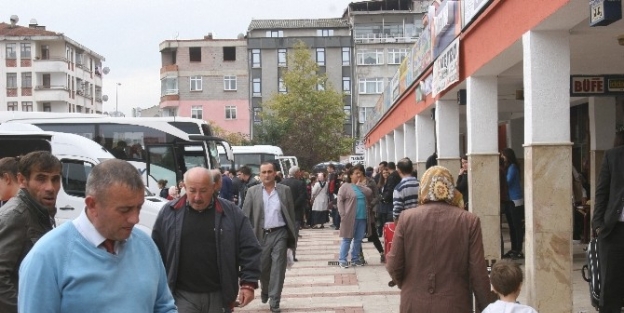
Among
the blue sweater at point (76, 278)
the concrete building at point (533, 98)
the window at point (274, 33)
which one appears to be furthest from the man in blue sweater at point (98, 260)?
the window at point (274, 33)

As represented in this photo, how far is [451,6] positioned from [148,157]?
13745 mm

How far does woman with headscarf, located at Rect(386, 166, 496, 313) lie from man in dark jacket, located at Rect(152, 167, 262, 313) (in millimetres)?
1128

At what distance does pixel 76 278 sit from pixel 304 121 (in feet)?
203

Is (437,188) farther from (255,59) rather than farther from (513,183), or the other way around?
(255,59)

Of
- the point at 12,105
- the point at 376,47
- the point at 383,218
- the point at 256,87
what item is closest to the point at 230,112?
the point at 256,87

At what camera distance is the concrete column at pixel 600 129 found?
59.3 ft

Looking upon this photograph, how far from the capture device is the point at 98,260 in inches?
→ 151

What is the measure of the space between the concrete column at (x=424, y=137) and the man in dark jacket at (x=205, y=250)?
53.8 feet

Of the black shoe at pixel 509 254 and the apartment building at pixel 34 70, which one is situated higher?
the apartment building at pixel 34 70

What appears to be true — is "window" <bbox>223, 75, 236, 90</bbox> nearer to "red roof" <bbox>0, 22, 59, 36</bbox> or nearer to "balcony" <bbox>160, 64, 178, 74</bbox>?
"balcony" <bbox>160, 64, 178, 74</bbox>

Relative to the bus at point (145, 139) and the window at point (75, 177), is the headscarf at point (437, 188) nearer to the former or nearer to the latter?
the window at point (75, 177)

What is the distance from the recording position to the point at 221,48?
8600 centimetres

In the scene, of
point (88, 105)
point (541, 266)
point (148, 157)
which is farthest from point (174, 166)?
point (88, 105)

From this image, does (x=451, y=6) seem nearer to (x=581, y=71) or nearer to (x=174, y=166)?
(x=581, y=71)
